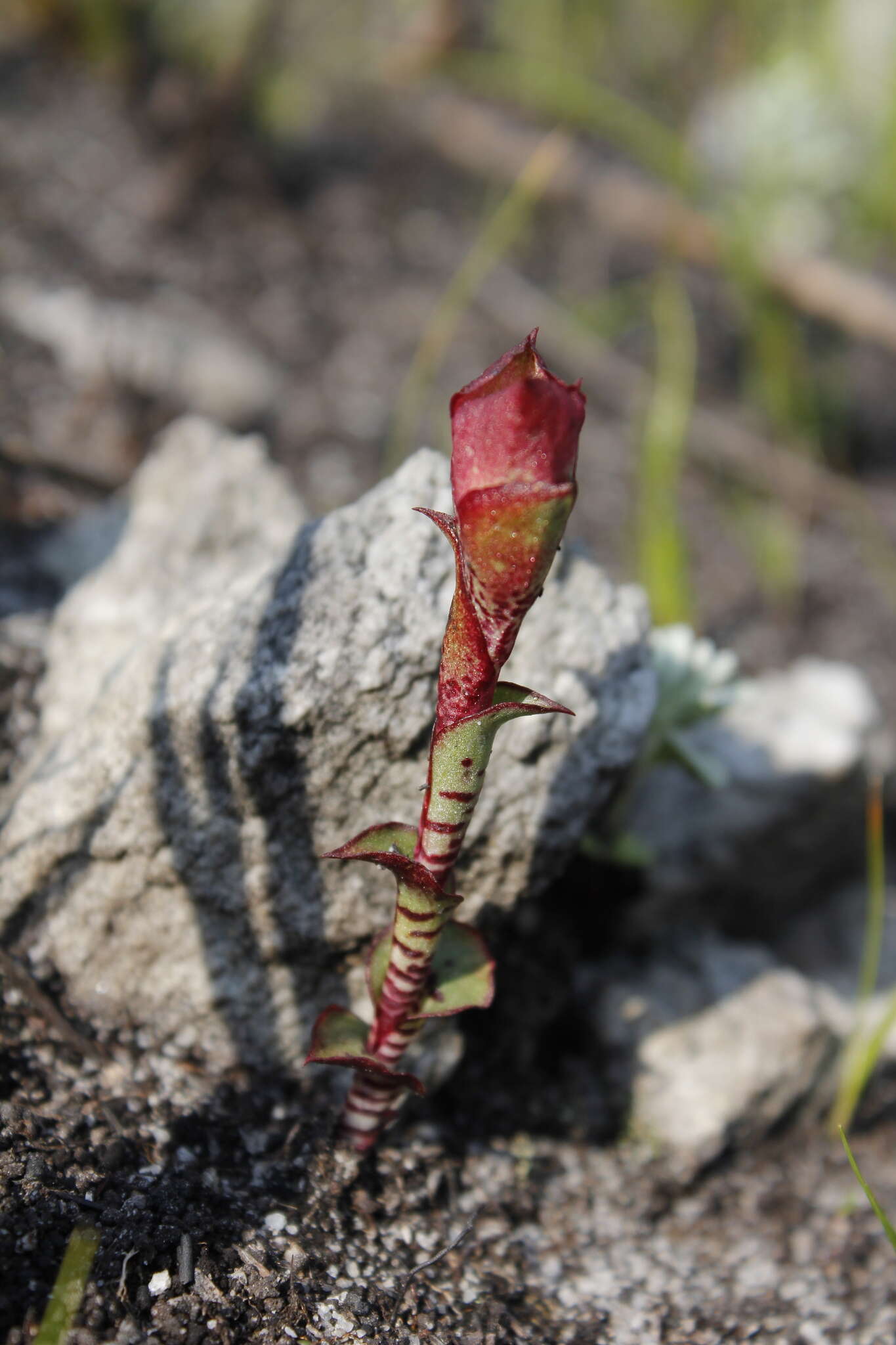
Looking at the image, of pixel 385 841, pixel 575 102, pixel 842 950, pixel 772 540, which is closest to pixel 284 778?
pixel 385 841

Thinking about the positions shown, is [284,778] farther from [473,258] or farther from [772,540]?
[473,258]

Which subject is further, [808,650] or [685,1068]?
[808,650]

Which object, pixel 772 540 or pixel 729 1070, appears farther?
pixel 772 540

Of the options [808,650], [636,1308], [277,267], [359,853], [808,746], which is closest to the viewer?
[359,853]

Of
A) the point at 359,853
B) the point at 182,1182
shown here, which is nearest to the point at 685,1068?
the point at 182,1182

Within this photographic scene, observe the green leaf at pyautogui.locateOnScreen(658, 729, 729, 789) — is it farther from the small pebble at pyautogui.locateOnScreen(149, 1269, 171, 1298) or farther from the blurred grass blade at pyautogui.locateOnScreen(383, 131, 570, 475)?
the blurred grass blade at pyautogui.locateOnScreen(383, 131, 570, 475)

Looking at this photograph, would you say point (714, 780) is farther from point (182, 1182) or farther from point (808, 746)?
point (182, 1182)

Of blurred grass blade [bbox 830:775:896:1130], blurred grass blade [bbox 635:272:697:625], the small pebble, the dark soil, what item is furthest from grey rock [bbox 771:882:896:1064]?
the small pebble
